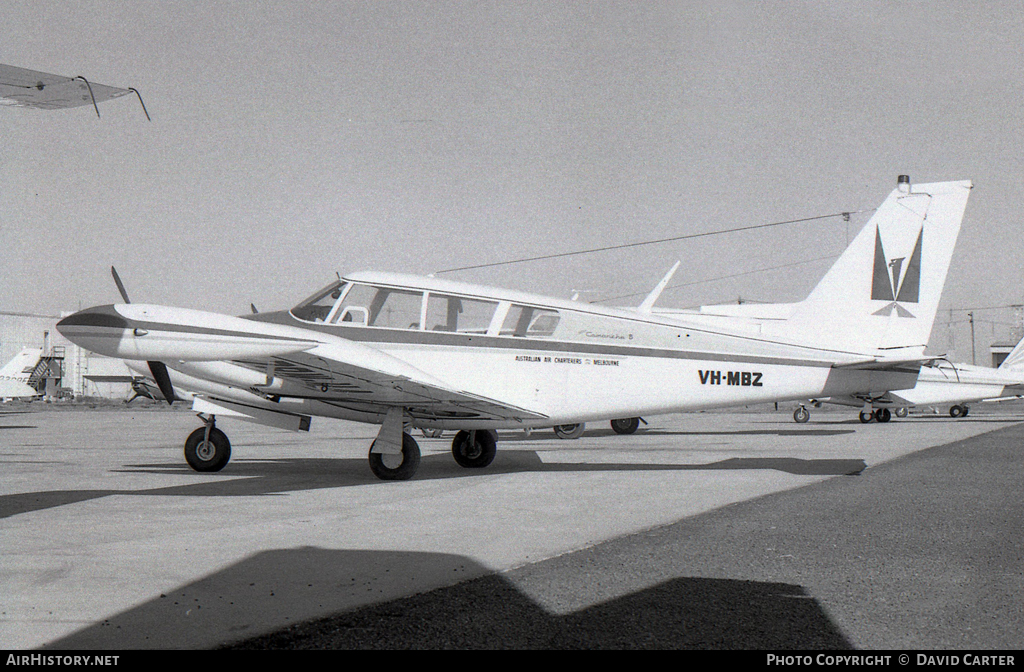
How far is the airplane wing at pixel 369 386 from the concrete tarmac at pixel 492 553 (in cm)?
95

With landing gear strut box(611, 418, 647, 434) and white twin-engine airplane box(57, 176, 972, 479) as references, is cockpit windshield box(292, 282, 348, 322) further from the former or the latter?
landing gear strut box(611, 418, 647, 434)

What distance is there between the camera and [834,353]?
11.4m

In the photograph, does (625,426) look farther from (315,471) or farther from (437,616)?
(437,616)

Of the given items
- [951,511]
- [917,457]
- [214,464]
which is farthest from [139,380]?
[917,457]

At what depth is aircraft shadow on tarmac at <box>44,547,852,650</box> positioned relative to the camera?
12.6 ft

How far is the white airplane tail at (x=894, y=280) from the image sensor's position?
1123cm

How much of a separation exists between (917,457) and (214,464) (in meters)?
11.6

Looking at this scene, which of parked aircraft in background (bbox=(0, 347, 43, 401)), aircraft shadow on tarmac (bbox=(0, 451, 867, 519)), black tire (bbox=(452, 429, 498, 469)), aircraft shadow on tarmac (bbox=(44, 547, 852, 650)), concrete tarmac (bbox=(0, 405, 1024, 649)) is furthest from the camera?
parked aircraft in background (bbox=(0, 347, 43, 401))

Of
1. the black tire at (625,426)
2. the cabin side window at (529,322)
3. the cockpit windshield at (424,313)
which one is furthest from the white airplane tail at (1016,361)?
the cockpit windshield at (424,313)

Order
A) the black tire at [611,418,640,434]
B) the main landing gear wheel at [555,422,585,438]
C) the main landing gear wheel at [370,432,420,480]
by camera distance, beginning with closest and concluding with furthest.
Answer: the main landing gear wheel at [370,432,420,480]
the main landing gear wheel at [555,422,585,438]
the black tire at [611,418,640,434]

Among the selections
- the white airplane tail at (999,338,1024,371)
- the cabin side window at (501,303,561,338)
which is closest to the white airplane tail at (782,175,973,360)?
the cabin side window at (501,303,561,338)

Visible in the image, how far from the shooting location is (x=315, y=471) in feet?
40.5

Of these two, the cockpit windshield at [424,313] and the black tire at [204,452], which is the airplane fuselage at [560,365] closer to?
the cockpit windshield at [424,313]

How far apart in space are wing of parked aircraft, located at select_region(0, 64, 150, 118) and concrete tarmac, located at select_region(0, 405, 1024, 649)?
391 centimetres
